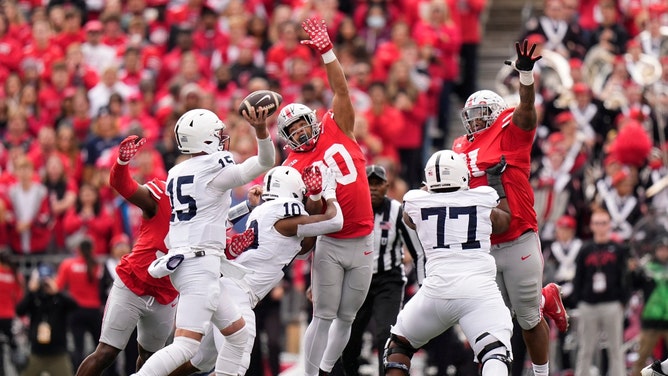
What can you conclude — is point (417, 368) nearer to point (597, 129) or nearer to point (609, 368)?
point (609, 368)

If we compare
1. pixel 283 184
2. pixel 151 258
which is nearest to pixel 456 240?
pixel 283 184

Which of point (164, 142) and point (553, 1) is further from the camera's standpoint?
point (553, 1)

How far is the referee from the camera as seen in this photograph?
1314 centimetres

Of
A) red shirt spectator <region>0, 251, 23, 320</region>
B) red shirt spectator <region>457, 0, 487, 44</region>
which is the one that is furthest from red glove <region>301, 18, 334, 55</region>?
red shirt spectator <region>457, 0, 487, 44</region>

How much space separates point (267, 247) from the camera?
11781mm

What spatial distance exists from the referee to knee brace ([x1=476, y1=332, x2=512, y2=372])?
2194 mm

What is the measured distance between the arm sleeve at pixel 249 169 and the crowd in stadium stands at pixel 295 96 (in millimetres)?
4940

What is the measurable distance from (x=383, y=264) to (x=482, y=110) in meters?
1.84

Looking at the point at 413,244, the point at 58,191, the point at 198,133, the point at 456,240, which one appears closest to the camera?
the point at 456,240

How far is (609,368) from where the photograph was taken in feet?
51.8

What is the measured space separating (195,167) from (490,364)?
2.49 meters

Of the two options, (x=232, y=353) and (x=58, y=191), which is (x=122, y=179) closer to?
(x=232, y=353)

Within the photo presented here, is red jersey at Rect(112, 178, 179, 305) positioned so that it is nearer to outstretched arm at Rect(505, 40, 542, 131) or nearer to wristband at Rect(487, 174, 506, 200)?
wristband at Rect(487, 174, 506, 200)

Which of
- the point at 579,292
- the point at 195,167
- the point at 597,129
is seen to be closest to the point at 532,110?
the point at 195,167
